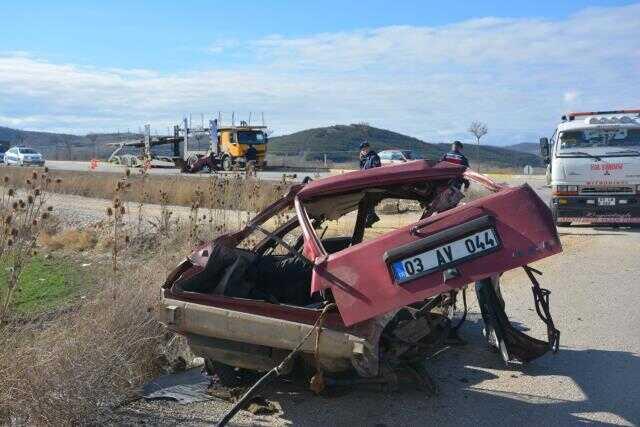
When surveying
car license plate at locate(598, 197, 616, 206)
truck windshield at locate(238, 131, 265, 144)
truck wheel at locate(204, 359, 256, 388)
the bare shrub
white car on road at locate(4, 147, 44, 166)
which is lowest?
the bare shrub

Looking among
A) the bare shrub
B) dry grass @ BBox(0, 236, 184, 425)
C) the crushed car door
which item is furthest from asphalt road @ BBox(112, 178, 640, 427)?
the bare shrub

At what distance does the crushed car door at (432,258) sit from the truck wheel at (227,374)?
1486 millimetres

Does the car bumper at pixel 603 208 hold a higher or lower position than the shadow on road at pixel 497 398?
higher

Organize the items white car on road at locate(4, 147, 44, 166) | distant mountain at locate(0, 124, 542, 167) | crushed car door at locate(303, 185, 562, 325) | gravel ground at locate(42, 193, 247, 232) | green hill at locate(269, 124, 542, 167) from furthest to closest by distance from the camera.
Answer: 1. green hill at locate(269, 124, 542, 167)
2. distant mountain at locate(0, 124, 542, 167)
3. white car on road at locate(4, 147, 44, 166)
4. gravel ground at locate(42, 193, 247, 232)
5. crushed car door at locate(303, 185, 562, 325)

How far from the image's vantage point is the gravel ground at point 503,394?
5160 millimetres

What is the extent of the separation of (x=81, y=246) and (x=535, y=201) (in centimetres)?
1342

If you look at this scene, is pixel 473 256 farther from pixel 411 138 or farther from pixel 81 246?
pixel 411 138

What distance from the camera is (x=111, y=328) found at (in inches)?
243

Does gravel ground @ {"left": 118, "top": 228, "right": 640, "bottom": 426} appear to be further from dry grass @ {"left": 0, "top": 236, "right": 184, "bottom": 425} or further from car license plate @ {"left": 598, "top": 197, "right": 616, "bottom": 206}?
car license plate @ {"left": 598, "top": 197, "right": 616, "bottom": 206}

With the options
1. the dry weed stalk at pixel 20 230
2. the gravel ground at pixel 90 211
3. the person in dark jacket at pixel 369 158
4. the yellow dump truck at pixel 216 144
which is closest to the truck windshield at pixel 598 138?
the person in dark jacket at pixel 369 158

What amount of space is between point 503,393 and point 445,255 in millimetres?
1647

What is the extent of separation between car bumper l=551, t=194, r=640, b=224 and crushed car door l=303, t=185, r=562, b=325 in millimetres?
12608

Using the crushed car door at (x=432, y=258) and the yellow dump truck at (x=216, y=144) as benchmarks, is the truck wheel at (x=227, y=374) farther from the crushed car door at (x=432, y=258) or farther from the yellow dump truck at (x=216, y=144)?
the yellow dump truck at (x=216, y=144)

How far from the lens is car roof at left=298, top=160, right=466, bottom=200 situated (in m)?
5.45
